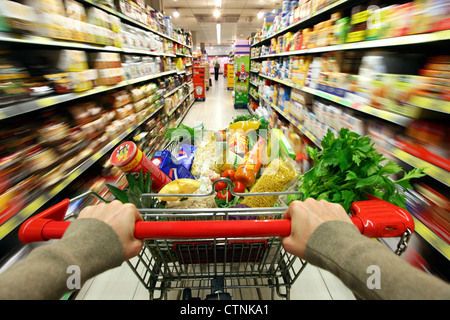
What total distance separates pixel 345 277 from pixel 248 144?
134 cm

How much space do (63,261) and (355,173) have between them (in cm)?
104

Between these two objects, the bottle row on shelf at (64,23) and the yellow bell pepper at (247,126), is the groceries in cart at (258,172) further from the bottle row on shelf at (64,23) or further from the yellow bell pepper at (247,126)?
the bottle row on shelf at (64,23)

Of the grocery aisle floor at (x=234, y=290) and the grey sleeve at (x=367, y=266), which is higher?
the grey sleeve at (x=367, y=266)

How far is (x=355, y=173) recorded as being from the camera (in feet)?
2.83

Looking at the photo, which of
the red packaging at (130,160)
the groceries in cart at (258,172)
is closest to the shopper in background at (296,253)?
the groceries in cart at (258,172)

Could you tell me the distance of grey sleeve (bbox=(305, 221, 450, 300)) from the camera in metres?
0.39

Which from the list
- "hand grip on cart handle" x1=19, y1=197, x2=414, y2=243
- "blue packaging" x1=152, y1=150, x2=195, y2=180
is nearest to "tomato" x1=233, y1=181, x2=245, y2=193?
"blue packaging" x1=152, y1=150, x2=195, y2=180

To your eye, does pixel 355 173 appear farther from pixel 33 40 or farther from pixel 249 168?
pixel 33 40

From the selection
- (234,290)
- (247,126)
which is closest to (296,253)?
(234,290)

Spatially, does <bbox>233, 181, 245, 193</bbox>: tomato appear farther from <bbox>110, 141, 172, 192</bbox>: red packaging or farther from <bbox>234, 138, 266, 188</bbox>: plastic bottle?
<bbox>110, 141, 172, 192</bbox>: red packaging

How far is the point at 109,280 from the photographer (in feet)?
4.91

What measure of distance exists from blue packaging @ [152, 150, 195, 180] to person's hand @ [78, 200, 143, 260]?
75 centimetres

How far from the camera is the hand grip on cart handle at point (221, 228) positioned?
1.94 feet

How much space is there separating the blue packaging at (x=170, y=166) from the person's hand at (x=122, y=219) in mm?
746
